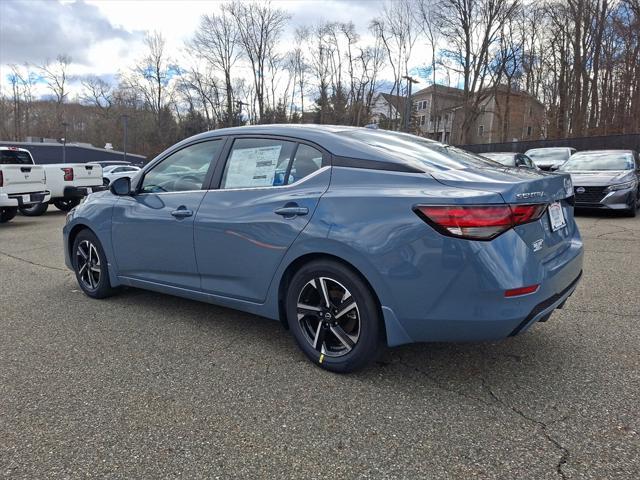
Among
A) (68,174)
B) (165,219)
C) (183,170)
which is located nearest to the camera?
(165,219)

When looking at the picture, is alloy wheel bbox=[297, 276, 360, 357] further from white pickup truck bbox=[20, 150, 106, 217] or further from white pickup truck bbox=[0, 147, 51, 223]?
white pickup truck bbox=[20, 150, 106, 217]

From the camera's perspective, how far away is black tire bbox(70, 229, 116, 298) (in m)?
4.48

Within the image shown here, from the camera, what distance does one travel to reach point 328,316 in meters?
2.89

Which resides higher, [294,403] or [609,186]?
[609,186]

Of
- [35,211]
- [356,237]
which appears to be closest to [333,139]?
[356,237]

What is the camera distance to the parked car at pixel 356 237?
2424 mm

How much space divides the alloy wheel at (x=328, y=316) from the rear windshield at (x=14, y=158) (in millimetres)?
10419

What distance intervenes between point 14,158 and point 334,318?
10.9 m

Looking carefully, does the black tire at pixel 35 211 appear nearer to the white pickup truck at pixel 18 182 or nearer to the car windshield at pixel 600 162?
the white pickup truck at pixel 18 182

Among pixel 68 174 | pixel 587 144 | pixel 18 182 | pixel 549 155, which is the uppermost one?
pixel 587 144

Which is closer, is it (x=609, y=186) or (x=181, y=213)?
(x=181, y=213)

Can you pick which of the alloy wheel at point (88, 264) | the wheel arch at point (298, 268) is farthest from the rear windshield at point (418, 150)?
the alloy wheel at point (88, 264)

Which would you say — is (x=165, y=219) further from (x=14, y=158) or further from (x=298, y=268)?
(x=14, y=158)

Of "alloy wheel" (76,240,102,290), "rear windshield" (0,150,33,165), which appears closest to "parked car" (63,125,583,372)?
"alloy wheel" (76,240,102,290)
